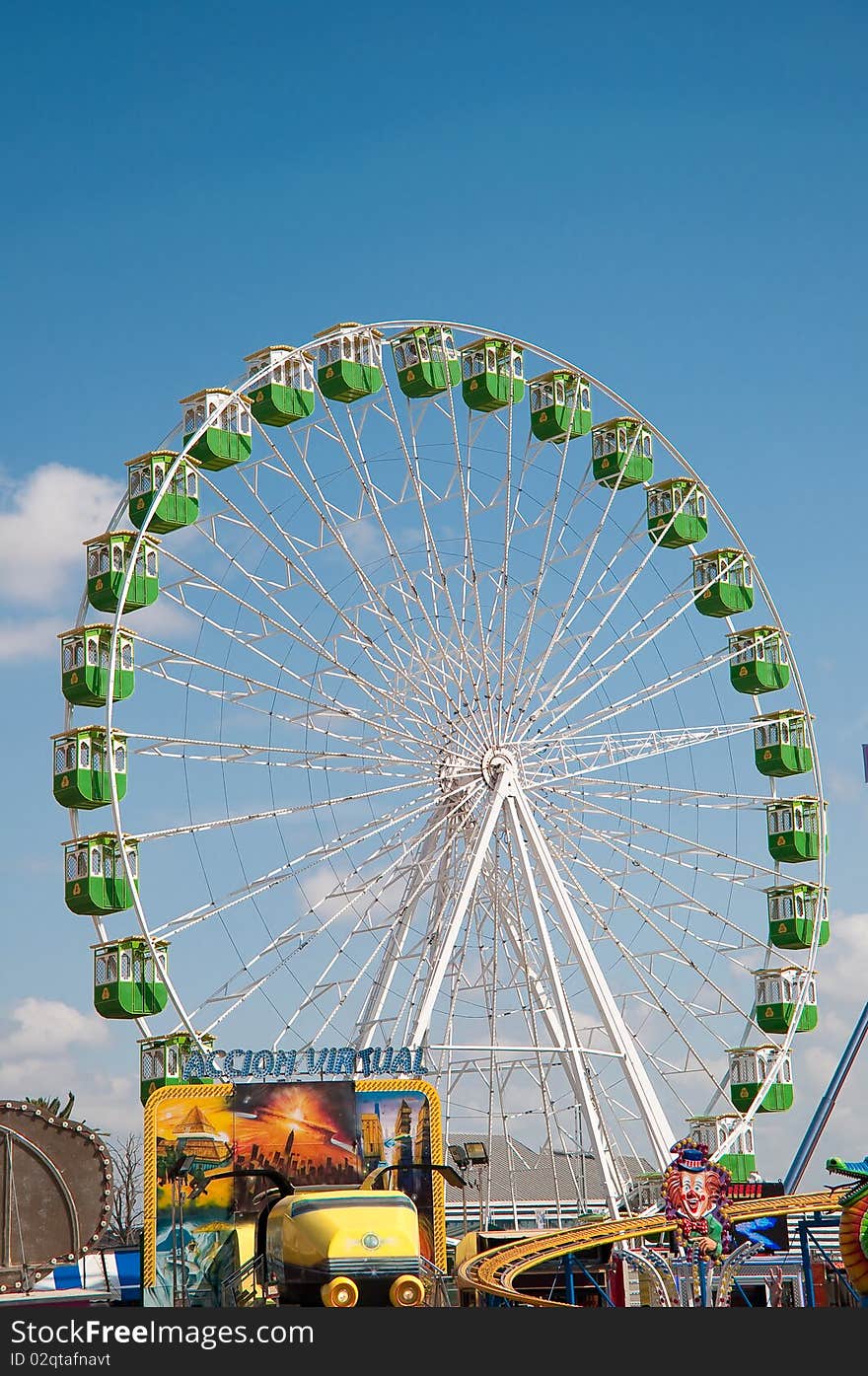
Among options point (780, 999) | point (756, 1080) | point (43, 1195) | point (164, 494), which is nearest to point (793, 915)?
point (780, 999)

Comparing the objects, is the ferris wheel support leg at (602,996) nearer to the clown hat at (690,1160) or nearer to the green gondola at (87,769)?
the green gondola at (87,769)

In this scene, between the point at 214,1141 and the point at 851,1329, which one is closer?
the point at 851,1329

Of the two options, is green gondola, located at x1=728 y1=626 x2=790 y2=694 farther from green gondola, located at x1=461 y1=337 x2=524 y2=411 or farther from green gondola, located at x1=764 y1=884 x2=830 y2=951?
green gondola, located at x1=461 y1=337 x2=524 y2=411

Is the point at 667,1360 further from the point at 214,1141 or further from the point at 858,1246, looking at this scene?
the point at 214,1141

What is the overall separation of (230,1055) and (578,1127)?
10.6m

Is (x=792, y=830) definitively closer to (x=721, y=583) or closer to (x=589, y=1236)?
(x=721, y=583)

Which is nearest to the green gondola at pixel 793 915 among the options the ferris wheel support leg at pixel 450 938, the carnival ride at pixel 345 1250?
the ferris wheel support leg at pixel 450 938

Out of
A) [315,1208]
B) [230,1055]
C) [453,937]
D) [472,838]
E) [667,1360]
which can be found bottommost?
[667,1360]

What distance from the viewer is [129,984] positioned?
30.8 metres

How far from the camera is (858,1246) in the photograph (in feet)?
53.3

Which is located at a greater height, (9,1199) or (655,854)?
(655,854)

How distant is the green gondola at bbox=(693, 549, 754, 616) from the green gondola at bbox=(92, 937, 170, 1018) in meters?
14.6

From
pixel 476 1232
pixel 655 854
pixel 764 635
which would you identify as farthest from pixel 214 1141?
pixel 764 635

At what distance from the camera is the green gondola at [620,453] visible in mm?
37219
